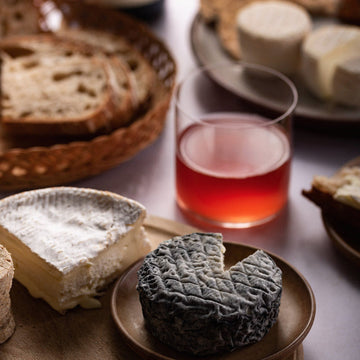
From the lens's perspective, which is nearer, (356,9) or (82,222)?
(82,222)

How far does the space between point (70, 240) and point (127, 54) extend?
3.10ft

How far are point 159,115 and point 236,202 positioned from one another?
1.21ft

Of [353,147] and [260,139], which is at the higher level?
[260,139]

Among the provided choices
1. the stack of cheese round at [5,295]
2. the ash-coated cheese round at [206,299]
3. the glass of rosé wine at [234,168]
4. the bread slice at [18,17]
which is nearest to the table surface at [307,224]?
the glass of rosé wine at [234,168]

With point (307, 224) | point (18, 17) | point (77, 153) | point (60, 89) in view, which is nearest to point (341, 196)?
point (307, 224)

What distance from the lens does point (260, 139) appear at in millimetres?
1438

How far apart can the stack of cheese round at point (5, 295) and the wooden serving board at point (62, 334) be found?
2 centimetres

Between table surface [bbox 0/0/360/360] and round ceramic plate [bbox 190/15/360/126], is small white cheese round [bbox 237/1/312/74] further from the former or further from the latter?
table surface [bbox 0/0/360/360]

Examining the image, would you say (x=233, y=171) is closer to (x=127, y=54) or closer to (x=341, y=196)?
(x=341, y=196)

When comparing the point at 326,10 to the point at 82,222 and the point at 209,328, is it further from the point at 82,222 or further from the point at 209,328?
the point at 209,328

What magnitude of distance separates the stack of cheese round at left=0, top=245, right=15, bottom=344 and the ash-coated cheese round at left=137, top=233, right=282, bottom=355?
23 cm

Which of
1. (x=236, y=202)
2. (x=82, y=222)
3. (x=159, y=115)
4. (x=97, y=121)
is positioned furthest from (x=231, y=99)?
(x=82, y=222)

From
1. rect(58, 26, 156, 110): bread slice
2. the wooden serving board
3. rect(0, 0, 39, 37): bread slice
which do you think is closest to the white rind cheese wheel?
rect(58, 26, 156, 110): bread slice

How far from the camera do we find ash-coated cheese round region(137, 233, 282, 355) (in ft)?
3.39
